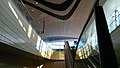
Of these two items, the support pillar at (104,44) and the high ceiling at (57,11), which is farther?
the high ceiling at (57,11)

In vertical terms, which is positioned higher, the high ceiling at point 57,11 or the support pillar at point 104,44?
the high ceiling at point 57,11

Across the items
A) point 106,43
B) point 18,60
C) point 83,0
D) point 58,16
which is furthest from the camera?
point 58,16

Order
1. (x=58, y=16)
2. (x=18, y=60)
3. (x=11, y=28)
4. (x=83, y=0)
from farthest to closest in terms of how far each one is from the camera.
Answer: (x=58, y=16) < (x=83, y=0) < (x=18, y=60) < (x=11, y=28)

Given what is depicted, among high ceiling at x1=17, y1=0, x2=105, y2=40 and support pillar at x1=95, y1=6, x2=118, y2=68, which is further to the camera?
high ceiling at x1=17, y1=0, x2=105, y2=40

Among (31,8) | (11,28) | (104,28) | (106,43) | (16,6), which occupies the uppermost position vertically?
(31,8)

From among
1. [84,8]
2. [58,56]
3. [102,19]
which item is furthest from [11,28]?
[58,56]

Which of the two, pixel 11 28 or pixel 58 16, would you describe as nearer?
pixel 11 28

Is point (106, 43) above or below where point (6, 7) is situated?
below

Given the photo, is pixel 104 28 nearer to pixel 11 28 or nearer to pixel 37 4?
pixel 11 28

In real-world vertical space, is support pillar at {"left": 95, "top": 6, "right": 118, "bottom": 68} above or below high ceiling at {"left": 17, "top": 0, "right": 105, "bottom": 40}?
below

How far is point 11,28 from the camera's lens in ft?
15.1

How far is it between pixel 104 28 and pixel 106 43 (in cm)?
17

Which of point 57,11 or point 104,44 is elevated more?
point 57,11

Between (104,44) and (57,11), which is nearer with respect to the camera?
(104,44)
